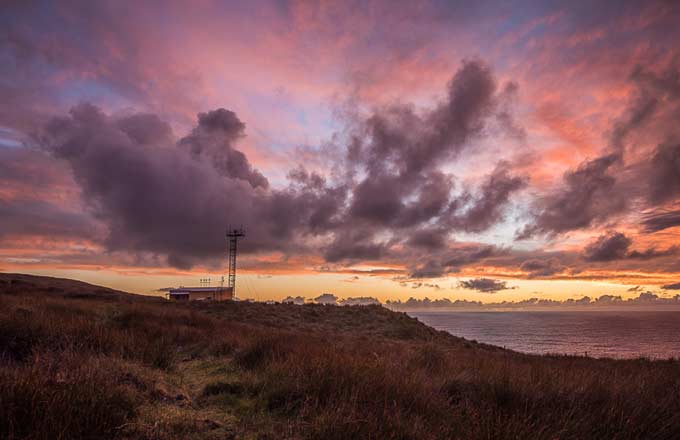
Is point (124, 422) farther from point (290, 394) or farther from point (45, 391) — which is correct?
point (290, 394)

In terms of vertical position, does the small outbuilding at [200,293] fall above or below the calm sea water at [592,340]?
above

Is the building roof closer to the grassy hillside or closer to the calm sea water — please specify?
the calm sea water

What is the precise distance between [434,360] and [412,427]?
583 cm

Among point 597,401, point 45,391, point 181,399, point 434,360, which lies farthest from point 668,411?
point 45,391

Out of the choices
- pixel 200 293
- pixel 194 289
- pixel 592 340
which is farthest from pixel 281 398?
pixel 592 340

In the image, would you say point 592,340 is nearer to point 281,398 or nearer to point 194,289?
point 194,289

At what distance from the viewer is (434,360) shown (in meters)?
9.62

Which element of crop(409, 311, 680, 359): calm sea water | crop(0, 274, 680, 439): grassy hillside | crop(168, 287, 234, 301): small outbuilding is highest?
crop(0, 274, 680, 439): grassy hillside

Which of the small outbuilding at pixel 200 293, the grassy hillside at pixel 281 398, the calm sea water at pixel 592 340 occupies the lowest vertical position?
the calm sea water at pixel 592 340

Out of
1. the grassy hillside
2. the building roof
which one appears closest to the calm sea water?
the grassy hillside

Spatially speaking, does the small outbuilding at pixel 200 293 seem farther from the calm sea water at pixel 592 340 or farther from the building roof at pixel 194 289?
the calm sea water at pixel 592 340

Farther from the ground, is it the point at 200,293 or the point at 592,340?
the point at 200,293

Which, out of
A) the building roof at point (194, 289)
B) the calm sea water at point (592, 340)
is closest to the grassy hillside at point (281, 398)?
the calm sea water at point (592, 340)

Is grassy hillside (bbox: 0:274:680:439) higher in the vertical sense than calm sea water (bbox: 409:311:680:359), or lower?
higher
